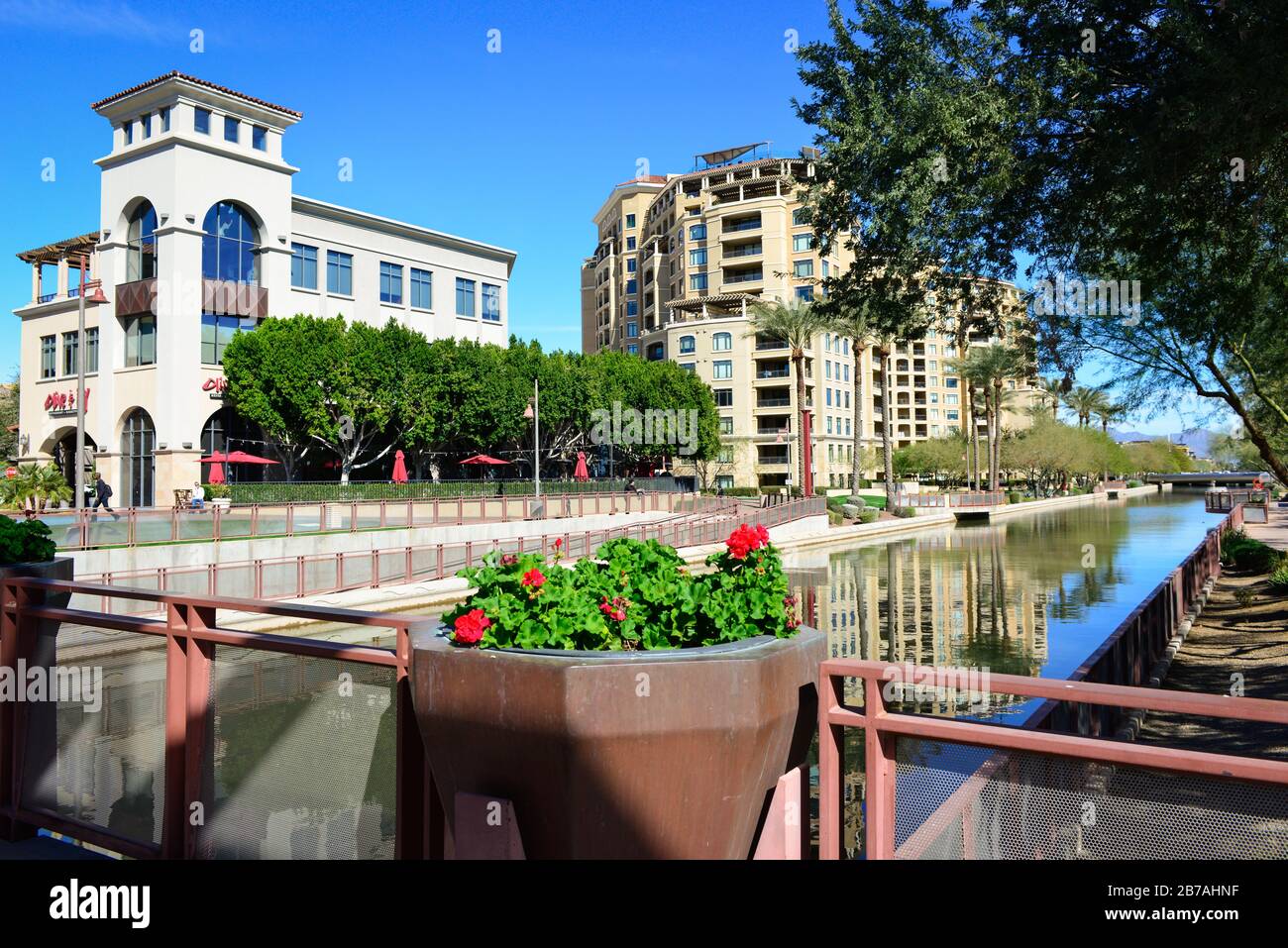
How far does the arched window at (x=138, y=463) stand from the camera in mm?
44062

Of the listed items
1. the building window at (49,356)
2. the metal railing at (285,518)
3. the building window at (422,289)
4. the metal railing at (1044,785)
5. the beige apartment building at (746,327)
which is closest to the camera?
the metal railing at (1044,785)

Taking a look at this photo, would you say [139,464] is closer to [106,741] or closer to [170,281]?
[170,281]

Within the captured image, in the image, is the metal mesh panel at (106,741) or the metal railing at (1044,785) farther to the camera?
the metal mesh panel at (106,741)

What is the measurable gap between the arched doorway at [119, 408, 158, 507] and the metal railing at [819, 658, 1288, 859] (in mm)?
47214

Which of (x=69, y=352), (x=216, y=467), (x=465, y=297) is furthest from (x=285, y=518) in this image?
(x=465, y=297)

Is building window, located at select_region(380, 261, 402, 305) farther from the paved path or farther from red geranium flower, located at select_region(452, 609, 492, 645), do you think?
red geranium flower, located at select_region(452, 609, 492, 645)

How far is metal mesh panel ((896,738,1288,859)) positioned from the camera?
2.69m

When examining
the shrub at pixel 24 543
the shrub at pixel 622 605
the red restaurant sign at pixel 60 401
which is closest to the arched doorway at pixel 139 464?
the red restaurant sign at pixel 60 401

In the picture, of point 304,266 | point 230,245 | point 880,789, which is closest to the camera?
point 880,789

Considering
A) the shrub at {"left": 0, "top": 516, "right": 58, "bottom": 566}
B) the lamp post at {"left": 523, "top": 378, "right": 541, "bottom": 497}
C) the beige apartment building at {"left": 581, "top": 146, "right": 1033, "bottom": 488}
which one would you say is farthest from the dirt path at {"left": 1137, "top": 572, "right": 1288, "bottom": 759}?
the beige apartment building at {"left": 581, "top": 146, "right": 1033, "bottom": 488}

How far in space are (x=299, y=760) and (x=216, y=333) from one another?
46169mm

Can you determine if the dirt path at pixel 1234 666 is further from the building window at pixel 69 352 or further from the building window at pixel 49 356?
the building window at pixel 49 356

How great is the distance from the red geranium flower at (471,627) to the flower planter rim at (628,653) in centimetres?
4

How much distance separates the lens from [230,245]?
45.9 m
